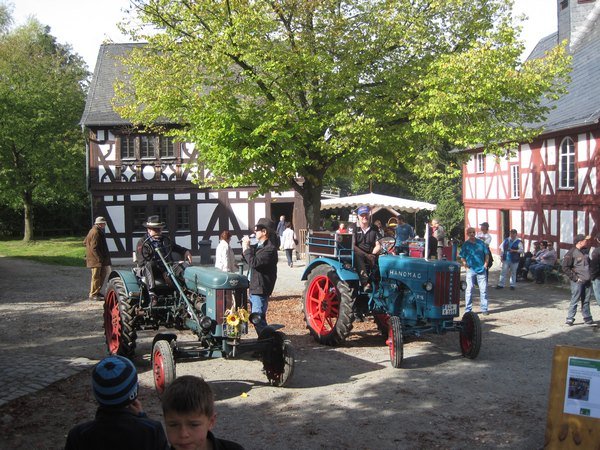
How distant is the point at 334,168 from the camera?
1326 cm

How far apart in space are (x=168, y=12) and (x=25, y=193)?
76.3 feet

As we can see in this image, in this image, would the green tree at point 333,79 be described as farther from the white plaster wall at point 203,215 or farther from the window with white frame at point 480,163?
the window with white frame at point 480,163

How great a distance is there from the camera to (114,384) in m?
2.94

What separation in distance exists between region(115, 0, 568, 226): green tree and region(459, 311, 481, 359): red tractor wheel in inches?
149

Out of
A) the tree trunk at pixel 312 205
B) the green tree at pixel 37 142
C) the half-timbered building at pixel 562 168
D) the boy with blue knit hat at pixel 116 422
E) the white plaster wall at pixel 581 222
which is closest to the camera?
the boy with blue knit hat at pixel 116 422

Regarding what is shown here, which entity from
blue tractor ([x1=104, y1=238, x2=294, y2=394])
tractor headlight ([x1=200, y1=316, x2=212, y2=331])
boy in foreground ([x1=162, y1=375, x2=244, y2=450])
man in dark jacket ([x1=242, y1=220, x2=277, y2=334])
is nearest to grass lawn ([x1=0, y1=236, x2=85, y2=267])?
man in dark jacket ([x1=242, y1=220, x2=277, y2=334])

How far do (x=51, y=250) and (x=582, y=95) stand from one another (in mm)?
22550

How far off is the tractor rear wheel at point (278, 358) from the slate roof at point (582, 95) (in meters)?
14.1

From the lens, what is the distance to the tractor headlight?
7043 millimetres

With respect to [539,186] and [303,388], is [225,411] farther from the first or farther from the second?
[539,186]

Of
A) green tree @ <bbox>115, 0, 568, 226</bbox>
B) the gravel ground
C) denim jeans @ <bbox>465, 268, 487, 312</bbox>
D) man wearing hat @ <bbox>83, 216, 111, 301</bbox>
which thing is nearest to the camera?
the gravel ground

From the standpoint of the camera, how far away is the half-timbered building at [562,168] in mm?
19453

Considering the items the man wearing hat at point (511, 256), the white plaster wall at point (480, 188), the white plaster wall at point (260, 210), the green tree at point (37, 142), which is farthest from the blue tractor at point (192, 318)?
the green tree at point (37, 142)

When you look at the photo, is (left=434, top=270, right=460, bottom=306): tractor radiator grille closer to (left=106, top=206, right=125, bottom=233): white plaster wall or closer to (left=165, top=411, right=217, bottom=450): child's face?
(left=165, top=411, right=217, bottom=450): child's face
